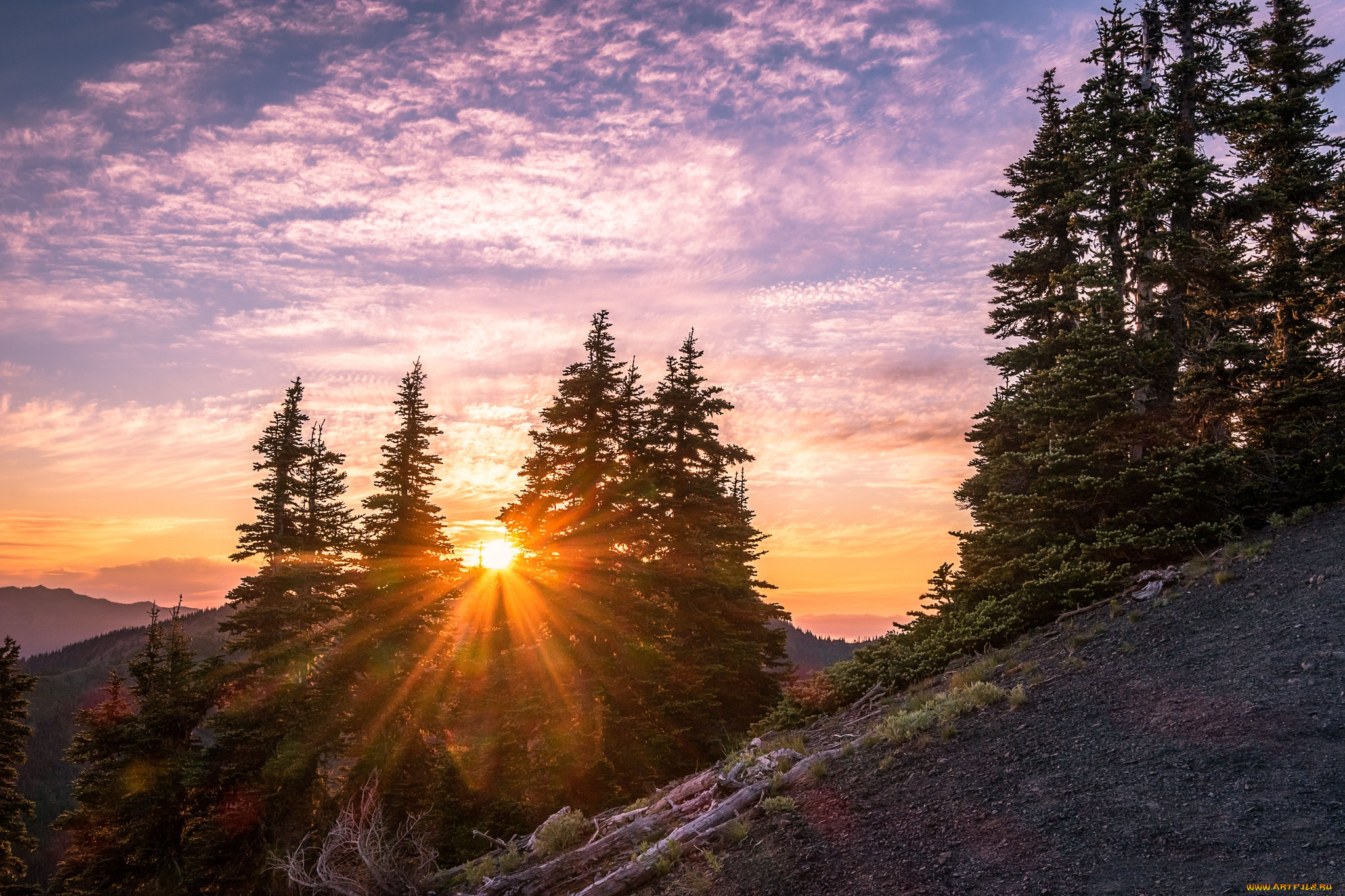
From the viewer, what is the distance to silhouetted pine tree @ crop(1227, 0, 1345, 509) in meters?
14.5

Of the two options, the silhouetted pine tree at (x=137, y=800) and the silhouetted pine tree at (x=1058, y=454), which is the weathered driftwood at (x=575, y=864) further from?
the silhouetted pine tree at (x=137, y=800)

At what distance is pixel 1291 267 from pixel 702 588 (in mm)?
19260

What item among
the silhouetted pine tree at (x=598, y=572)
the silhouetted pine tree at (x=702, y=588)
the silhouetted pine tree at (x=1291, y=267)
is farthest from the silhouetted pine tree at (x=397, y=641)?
the silhouetted pine tree at (x=1291, y=267)

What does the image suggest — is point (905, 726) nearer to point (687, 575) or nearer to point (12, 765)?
point (687, 575)

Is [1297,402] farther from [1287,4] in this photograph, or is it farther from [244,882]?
[244,882]

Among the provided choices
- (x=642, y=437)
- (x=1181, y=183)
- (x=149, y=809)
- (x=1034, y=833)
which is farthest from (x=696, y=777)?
(x=149, y=809)

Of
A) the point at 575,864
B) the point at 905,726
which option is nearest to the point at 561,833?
the point at 575,864

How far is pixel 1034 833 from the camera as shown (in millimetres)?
6801

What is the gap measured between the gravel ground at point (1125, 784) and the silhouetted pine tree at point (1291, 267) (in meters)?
4.62

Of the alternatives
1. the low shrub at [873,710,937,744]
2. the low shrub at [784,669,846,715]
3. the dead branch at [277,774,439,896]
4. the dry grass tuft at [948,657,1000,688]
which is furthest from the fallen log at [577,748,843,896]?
the low shrub at [784,669,846,715]

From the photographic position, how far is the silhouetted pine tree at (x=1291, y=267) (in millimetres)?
14484

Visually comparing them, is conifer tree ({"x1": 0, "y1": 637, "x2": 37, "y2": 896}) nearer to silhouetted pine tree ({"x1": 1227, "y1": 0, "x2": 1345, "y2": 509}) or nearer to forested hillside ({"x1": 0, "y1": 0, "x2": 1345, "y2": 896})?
forested hillside ({"x1": 0, "y1": 0, "x2": 1345, "y2": 896})

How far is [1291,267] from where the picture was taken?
17.0 m

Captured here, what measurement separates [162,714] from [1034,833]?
100 feet
